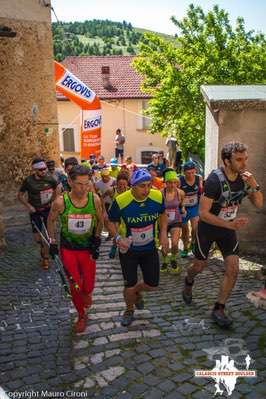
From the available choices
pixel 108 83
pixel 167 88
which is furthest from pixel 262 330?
pixel 108 83

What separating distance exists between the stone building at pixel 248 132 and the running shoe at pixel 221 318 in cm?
300

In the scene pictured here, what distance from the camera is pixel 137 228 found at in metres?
5.00

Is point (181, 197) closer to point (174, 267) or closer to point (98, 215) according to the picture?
point (174, 267)

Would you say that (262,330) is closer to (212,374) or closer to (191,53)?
(212,374)

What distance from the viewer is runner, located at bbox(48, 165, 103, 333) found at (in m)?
5.14

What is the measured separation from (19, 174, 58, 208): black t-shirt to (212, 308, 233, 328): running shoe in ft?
13.0

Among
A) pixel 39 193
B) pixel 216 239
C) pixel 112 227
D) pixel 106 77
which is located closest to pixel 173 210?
pixel 39 193

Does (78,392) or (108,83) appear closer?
(78,392)

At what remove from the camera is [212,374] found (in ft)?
13.1

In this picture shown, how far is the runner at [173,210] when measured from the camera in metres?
7.46

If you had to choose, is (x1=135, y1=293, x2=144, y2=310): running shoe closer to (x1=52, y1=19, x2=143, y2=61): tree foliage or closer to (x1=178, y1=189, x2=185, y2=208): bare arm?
(x1=178, y1=189, x2=185, y2=208): bare arm

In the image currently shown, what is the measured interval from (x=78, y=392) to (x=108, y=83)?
111ft

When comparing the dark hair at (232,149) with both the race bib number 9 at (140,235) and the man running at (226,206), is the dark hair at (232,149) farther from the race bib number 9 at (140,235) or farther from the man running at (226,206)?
the race bib number 9 at (140,235)

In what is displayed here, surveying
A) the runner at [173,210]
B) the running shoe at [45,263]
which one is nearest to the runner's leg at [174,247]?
the runner at [173,210]
